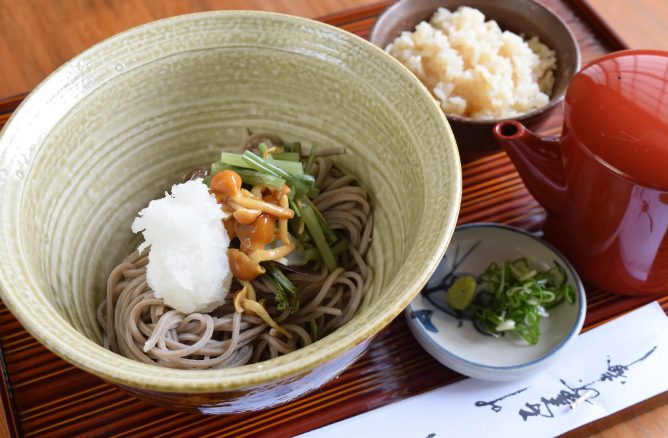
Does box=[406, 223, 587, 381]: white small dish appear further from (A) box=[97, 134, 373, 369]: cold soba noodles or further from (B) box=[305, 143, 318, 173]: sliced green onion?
(B) box=[305, 143, 318, 173]: sliced green onion

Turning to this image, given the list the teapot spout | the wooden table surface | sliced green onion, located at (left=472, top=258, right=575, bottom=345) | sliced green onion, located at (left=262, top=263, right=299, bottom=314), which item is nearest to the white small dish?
sliced green onion, located at (left=472, top=258, right=575, bottom=345)

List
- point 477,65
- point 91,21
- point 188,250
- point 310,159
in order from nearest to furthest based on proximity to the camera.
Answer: point 188,250, point 310,159, point 477,65, point 91,21

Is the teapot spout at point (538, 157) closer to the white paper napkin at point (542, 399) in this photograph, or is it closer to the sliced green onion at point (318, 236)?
the white paper napkin at point (542, 399)

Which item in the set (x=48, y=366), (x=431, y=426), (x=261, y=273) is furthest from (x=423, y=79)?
(x=48, y=366)

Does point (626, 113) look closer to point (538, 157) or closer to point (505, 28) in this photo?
point (538, 157)

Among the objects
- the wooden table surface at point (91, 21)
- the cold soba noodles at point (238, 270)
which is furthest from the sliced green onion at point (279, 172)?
the wooden table surface at point (91, 21)

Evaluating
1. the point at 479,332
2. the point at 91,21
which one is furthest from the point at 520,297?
the point at 91,21

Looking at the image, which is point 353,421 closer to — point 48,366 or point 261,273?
point 261,273
